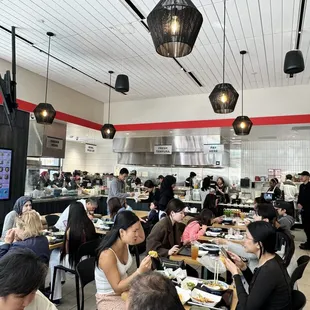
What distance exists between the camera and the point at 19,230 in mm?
2840

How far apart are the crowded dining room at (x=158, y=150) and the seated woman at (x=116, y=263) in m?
0.01

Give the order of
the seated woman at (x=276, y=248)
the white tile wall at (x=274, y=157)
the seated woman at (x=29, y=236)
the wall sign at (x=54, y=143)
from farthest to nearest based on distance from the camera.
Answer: the white tile wall at (x=274, y=157)
the wall sign at (x=54, y=143)
the seated woman at (x=29, y=236)
the seated woman at (x=276, y=248)

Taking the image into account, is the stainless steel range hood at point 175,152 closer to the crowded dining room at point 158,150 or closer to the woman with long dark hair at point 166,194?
Result: the crowded dining room at point 158,150

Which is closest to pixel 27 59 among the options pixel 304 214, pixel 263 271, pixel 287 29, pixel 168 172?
pixel 287 29

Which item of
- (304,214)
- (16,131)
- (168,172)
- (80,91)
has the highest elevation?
(80,91)

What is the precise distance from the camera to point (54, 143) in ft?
24.1

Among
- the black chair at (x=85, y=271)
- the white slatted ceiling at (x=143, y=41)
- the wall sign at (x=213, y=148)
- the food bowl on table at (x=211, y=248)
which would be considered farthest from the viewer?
the wall sign at (x=213, y=148)

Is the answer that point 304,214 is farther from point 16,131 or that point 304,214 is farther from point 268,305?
point 16,131

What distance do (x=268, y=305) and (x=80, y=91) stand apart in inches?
276

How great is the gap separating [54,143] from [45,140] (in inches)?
13.0

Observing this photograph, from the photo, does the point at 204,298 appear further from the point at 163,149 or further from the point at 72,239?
the point at 163,149

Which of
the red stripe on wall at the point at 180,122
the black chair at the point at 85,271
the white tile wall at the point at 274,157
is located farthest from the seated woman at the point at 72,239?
the white tile wall at the point at 274,157

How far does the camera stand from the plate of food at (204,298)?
1.83m

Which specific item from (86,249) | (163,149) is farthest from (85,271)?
(163,149)
